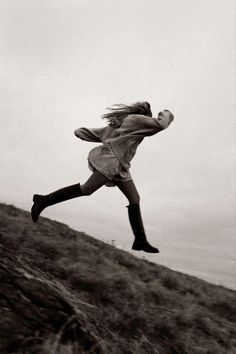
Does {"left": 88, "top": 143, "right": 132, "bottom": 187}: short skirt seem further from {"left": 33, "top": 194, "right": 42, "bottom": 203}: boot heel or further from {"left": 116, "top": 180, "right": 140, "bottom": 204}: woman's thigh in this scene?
{"left": 33, "top": 194, "right": 42, "bottom": 203}: boot heel

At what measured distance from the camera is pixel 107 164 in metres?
4.43

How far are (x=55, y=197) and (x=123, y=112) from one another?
63.4 inches

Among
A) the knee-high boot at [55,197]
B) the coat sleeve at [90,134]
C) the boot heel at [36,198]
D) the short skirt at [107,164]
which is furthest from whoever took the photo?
the coat sleeve at [90,134]

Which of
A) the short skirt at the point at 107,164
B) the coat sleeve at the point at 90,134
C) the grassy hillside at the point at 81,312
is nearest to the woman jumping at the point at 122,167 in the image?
the short skirt at the point at 107,164

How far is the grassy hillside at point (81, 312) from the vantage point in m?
2.35

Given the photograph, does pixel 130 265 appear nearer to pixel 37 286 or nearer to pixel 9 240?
pixel 9 240

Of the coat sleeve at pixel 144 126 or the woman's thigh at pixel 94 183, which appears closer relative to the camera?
the woman's thigh at pixel 94 183

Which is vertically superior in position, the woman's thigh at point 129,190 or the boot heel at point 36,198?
the woman's thigh at point 129,190

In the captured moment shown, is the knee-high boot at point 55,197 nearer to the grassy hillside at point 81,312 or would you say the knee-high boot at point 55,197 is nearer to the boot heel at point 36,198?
the boot heel at point 36,198

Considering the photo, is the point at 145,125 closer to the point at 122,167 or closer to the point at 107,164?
the point at 122,167

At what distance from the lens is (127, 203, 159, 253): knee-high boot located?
4.50 m

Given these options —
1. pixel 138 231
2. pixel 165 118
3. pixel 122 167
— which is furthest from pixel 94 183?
pixel 165 118

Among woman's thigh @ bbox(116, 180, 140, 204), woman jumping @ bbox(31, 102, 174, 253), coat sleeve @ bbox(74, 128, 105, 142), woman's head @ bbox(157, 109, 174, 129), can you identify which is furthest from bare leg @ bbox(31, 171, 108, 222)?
woman's head @ bbox(157, 109, 174, 129)

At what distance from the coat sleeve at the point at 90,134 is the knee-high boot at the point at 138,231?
3.85ft
